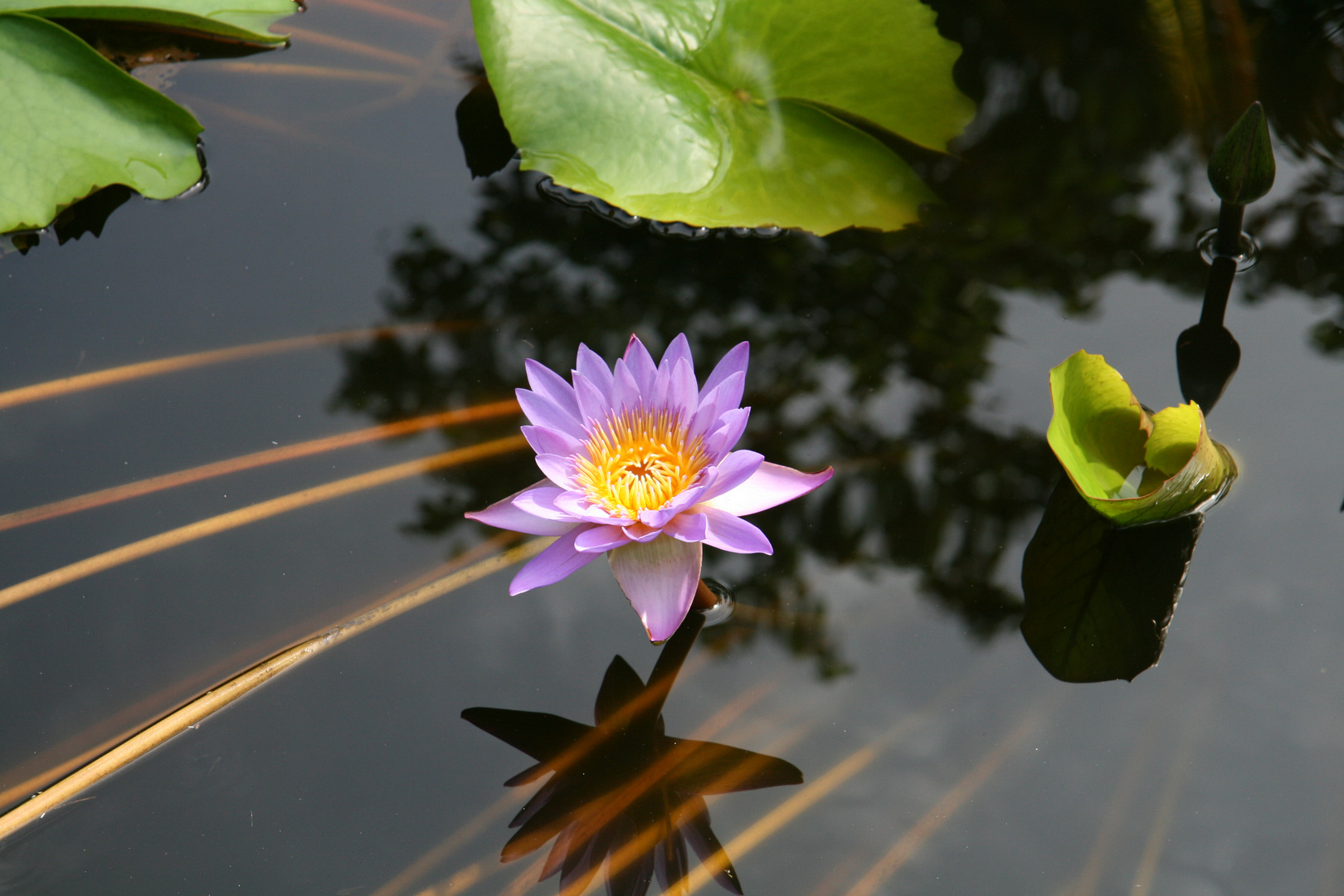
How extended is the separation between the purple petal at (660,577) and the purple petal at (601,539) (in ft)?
0.10

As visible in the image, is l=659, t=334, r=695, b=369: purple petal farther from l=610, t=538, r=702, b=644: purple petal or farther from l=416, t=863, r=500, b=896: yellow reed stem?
l=416, t=863, r=500, b=896: yellow reed stem

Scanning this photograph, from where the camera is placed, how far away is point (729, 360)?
1.34 meters

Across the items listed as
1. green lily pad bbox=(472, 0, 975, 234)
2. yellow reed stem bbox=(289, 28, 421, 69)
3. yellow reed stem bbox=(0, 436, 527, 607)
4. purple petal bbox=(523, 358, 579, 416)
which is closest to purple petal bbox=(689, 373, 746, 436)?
purple petal bbox=(523, 358, 579, 416)

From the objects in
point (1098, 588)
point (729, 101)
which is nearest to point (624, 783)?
point (1098, 588)

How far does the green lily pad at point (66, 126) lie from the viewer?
6.09ft

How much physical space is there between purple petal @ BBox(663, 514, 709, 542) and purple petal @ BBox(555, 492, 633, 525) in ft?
0.21

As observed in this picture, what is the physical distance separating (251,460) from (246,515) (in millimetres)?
128

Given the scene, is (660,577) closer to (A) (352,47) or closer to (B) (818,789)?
(B) (818,789)

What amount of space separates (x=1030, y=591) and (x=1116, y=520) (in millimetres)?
192

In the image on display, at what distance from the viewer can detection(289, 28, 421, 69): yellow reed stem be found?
2340 millimetres

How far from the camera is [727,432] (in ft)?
4.06

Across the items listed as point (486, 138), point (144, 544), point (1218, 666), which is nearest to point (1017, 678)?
point (1218, 666)

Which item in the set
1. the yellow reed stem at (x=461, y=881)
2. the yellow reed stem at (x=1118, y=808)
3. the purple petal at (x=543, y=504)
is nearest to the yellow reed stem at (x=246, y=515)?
the purple petal at (x=543, y=504)

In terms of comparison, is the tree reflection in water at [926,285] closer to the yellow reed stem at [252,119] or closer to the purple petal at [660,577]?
the purple petal at [660,577]
